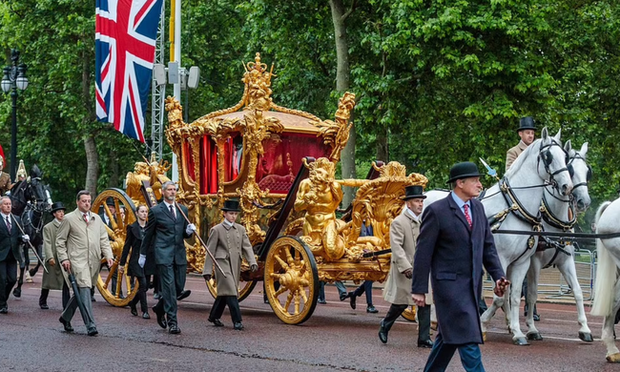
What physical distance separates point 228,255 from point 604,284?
16.4ft

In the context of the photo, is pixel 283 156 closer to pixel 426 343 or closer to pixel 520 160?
pixel 520 160

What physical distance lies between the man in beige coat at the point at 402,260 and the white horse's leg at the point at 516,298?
0.97 m

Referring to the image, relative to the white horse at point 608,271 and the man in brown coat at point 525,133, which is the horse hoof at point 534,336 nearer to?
the white horse at point 608,271

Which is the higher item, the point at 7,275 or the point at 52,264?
the point at 52,264

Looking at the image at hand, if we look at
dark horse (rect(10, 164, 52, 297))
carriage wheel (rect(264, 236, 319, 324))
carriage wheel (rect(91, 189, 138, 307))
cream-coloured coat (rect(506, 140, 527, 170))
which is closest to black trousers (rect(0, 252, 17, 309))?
carriage wheel (rect(91, 189, 138, 307))

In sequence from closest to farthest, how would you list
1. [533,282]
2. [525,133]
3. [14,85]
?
[533,282], [525,133], [14,85]

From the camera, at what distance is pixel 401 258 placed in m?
12.1

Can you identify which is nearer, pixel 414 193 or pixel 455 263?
pixel 455 263

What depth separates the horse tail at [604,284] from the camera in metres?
10.9

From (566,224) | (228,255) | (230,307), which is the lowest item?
(230,307)

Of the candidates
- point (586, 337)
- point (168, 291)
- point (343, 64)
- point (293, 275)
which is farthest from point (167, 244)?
point (343, 64)

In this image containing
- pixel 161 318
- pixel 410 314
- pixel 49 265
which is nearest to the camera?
pixel 161 318

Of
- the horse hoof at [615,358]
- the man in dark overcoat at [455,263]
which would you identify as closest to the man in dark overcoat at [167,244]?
the horse hoof at [615,358]

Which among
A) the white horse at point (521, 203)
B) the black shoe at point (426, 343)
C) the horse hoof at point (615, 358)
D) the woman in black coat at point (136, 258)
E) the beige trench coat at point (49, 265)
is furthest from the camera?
the woman in black coat at point (136, 258)
